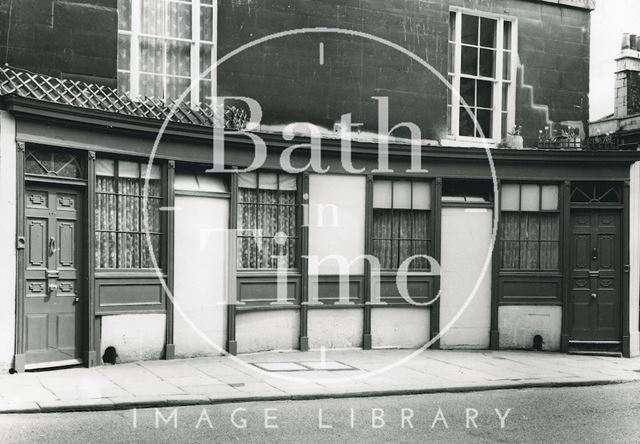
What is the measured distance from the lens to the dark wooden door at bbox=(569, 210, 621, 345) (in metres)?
15.0

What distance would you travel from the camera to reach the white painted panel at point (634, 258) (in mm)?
15039

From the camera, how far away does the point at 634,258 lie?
49.6 ft

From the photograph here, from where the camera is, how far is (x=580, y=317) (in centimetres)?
1502

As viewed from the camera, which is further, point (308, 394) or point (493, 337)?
point (493, 337)

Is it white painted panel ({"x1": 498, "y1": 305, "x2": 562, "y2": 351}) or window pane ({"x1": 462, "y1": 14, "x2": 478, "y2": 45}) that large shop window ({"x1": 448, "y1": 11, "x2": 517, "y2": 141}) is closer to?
window pane ({"x1": 462, "y1": 14, "x2": 478, "y2": 45})

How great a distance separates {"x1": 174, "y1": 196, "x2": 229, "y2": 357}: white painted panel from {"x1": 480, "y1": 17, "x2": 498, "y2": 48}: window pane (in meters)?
6.64

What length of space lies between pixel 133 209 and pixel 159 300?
149cm

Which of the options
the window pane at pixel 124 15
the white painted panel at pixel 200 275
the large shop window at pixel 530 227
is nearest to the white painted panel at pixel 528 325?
the large shop window at pixel 530 227

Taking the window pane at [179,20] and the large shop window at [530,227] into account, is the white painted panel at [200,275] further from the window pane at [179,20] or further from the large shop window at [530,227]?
the large shop window at [530,227]

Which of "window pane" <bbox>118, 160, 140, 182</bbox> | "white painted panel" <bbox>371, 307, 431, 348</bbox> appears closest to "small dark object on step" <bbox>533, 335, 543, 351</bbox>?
"white painted panel" <bbox>371, 307, 431, 348</bbox>

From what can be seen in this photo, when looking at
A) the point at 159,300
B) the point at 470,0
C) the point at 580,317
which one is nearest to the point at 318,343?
the point at 159,300

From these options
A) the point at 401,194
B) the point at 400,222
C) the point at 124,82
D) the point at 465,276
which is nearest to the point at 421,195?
the point at 401,194

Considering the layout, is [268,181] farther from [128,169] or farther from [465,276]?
[465,276]

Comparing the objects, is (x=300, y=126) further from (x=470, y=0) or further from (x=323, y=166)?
(x=470, y=0)
